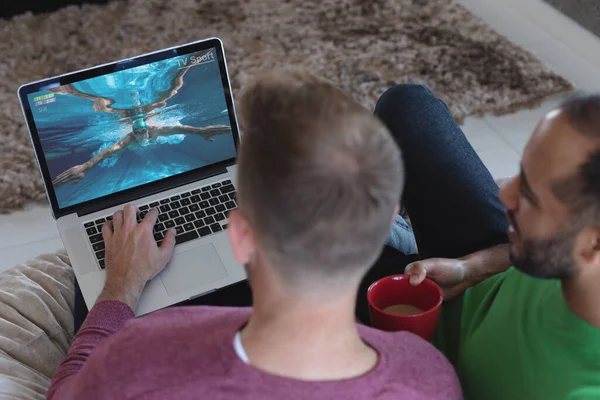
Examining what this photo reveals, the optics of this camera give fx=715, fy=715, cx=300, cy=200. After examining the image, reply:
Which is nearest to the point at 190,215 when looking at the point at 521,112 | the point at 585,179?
the point at 585,179

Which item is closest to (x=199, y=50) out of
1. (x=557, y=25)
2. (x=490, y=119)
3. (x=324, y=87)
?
(x=324, y=87)

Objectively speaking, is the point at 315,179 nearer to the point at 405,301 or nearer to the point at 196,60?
the point at 405,301

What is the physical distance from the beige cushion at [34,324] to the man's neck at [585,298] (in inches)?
30.5

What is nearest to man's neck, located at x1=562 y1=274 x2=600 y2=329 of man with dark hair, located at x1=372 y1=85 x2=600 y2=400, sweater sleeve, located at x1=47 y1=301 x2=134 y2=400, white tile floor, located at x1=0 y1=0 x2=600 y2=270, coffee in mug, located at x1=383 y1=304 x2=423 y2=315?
man with dark hair, located at x1=372 y1=85 x2=600 y2=400

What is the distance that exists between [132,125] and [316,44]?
52.6 inches

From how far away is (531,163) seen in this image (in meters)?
0.87

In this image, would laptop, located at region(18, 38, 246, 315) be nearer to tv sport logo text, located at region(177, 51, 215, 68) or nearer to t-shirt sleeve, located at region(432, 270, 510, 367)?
tv sport logo text, located at region(177, 51, 215, 68)

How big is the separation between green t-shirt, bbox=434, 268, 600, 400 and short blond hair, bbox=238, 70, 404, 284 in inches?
11.8

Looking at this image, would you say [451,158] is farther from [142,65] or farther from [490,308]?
[142,65]

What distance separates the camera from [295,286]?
2.28 ft

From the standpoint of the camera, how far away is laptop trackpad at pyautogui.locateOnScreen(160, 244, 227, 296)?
3.99 ft

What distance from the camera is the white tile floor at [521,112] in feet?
6.15

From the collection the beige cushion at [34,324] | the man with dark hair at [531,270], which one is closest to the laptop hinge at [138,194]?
the beige cushion at [34,324]

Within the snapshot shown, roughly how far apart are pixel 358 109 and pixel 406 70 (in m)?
1.76
